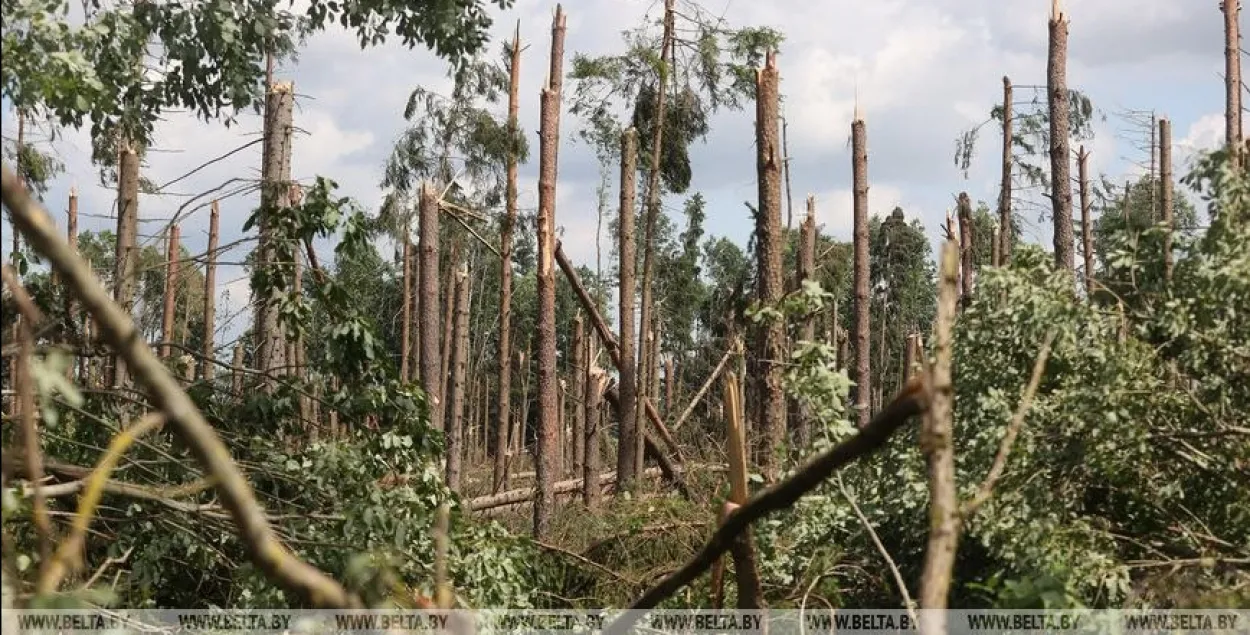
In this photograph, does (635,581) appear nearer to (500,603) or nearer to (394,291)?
(500,603)

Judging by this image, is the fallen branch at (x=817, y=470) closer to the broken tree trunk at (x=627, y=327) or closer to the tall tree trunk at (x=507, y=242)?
the broken tree trunk at (x=627, y=327)

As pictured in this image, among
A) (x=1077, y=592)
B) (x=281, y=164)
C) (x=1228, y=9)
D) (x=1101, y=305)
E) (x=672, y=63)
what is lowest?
(x=1077, y=592)

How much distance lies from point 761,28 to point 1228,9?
28.1 ft

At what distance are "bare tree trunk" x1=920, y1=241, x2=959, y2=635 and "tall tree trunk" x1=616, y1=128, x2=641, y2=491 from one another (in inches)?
487

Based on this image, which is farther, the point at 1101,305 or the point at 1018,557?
the point at 1101,305

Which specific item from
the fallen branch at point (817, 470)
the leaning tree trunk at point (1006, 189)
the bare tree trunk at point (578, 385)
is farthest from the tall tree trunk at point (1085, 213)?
the fallen branch at point (817, 470)

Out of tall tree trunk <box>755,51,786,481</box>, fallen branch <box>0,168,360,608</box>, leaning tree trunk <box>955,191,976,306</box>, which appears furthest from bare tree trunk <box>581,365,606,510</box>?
fallen branch <box>0,168,360,608</box>

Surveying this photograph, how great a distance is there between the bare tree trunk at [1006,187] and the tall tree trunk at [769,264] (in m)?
13.6

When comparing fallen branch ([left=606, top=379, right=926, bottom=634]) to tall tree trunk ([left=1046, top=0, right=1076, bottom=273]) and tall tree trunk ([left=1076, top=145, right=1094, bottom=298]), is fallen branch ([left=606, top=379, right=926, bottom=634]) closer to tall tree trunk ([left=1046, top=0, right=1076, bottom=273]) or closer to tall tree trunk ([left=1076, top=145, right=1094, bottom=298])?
Result: tall tree trunk ([left=1046, top=0, right=1076, bottom=273])

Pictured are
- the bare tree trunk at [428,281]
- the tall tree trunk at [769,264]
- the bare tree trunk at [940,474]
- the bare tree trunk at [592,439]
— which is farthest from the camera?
the bare tree trunk at [428,281]

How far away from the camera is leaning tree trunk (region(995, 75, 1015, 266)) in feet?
84.6

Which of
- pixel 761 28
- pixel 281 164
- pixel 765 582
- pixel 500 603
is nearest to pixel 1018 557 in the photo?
pixel 765 582

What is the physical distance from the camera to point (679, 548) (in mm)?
10711

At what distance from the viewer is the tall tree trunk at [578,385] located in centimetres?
2084
